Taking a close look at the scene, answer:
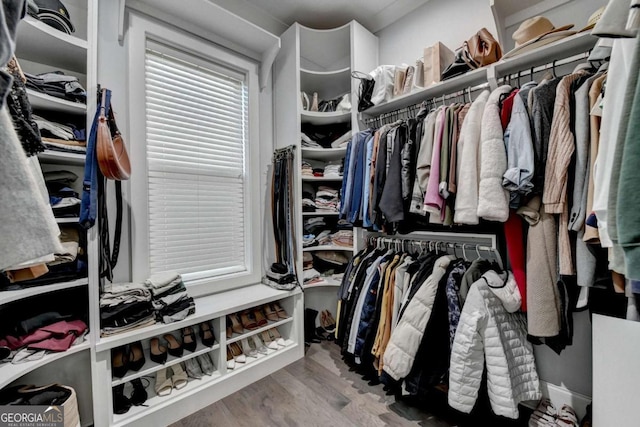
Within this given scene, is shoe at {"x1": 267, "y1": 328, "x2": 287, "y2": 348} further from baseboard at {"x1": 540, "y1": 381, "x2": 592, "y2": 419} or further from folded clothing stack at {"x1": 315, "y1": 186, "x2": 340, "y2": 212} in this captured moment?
baseboard at {"x1": 540, "y1": 381, "x2": 592, "y2": 419}

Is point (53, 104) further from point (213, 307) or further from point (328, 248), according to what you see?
point (328, 248)

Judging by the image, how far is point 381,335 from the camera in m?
1.80

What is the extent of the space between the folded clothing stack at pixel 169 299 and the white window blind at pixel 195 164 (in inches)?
10.6

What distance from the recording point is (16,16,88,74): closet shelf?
1292mm

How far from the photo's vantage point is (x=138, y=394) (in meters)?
1.62

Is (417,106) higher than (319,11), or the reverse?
(319,11)

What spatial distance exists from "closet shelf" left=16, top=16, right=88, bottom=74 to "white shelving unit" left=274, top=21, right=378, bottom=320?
1.38 meters

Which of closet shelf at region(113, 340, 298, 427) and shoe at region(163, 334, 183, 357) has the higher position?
shoe at region(163, 334, 183, 357)

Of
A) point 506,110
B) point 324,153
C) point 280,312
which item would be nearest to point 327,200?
point 324,153

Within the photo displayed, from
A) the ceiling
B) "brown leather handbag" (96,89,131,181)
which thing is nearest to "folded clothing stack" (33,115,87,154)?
"brown leather handbag" (96,89,131,181)

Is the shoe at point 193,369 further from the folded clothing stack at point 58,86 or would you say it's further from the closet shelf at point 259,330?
the folded clothing stack at point 58,86

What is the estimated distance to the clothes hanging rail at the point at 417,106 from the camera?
70.3 inches

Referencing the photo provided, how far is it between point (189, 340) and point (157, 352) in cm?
19

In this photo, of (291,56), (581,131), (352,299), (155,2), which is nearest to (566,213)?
(581,131)
